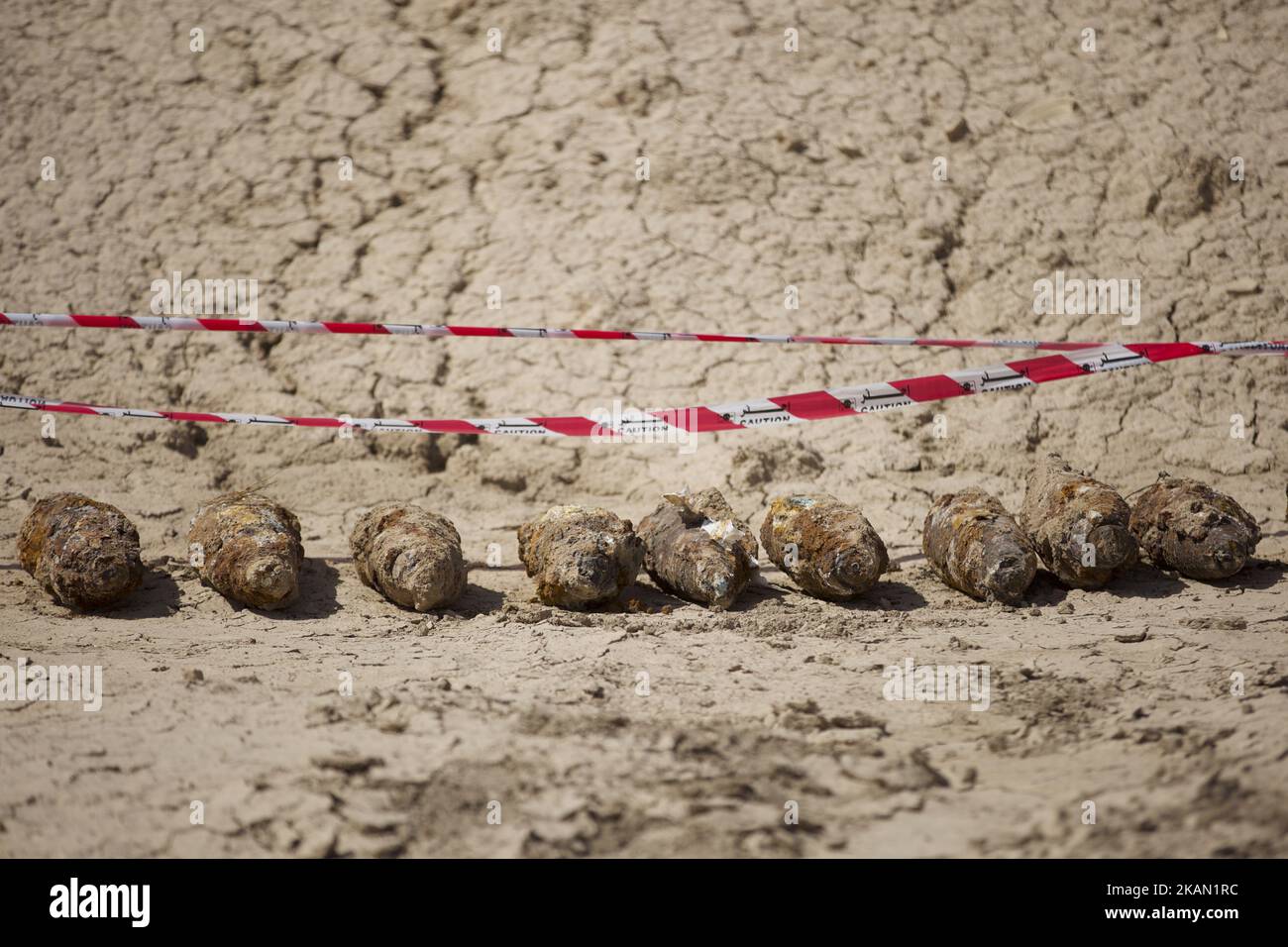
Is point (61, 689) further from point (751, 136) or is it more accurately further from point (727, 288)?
point (751, 136)

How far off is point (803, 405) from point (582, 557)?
1778 millimetres

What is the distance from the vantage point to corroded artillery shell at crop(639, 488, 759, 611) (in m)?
4.35

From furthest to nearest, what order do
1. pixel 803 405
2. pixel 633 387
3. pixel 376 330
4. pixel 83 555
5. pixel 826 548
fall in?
1. pixel 633 387
2. pixel 803 405
3. pixel 376 330
4. pixel 826 548
5. pixel 83 555

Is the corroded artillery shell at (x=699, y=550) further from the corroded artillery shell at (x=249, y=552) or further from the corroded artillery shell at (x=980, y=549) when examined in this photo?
the corroded artillery shell at (x=249, y=552)

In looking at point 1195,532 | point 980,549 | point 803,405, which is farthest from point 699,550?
point 1195,532

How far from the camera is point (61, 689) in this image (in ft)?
11.0

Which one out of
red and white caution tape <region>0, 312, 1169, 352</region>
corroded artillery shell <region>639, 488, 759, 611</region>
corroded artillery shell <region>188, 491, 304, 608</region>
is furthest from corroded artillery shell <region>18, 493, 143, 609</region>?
corroded artillery shell <region>639, 488, 759, 611</region>

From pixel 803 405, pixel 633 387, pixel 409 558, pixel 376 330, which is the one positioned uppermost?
pixel 376 330

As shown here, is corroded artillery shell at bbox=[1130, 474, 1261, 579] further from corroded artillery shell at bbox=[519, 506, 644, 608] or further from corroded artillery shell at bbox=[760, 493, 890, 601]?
corroded artillery shell at bbox=[519, 506, 644, 608]

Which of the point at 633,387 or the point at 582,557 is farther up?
the point at 633,387

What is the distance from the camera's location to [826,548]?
438cm

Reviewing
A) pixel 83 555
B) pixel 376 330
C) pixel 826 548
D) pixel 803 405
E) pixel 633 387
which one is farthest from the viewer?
pixel 633 387

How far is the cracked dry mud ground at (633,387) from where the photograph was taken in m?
2.71

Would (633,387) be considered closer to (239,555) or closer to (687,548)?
(687,548)
